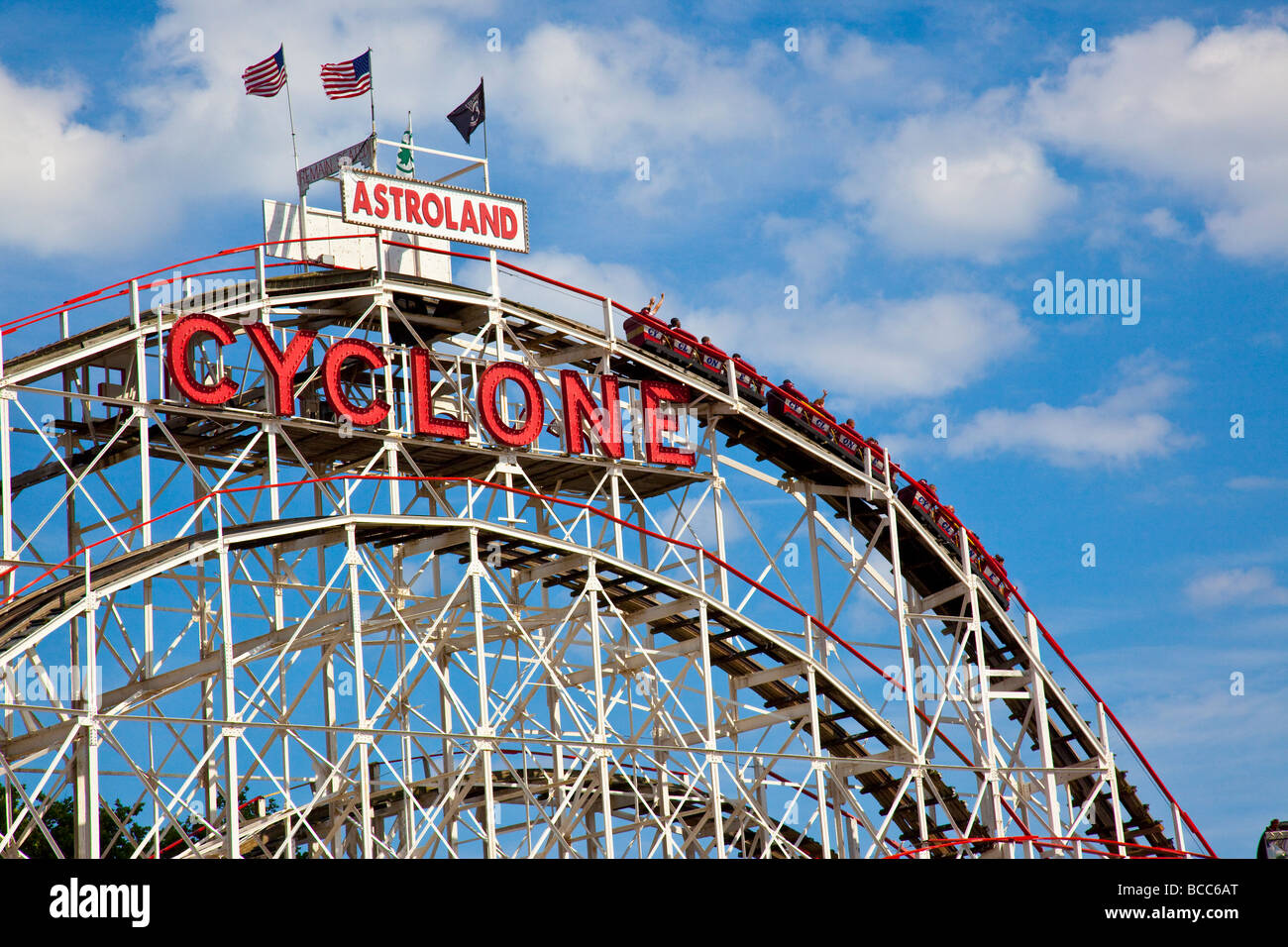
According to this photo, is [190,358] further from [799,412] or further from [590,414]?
[799,412]

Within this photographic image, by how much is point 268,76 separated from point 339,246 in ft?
12.0

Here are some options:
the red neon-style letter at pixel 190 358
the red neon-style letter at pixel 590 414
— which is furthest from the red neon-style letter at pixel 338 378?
the red neon-style letter at pixel 590 414

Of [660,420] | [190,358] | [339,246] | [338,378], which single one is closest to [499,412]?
[338,378]

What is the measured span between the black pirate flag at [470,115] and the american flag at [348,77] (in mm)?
2725

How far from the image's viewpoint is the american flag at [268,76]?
34812 mm

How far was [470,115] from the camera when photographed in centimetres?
3762

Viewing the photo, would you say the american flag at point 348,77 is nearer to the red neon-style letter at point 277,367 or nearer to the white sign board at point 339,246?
the white sign board at point 339,246

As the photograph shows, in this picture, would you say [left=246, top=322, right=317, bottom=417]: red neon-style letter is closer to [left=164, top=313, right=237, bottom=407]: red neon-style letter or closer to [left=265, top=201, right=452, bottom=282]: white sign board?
[left=164, top=313, right=237, bottom=407]: red neon-style letter

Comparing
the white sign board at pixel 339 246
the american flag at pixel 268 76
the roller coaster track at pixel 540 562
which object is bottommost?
the roller coaster track at pixel 540 562

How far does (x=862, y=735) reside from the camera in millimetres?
36375

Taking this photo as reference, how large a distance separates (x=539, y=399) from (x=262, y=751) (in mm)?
8484

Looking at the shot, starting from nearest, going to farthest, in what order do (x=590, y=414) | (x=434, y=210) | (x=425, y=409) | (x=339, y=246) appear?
(x=425, y=409), (x=339, y=246), (x=434, y=210), (x=590, y=414)
